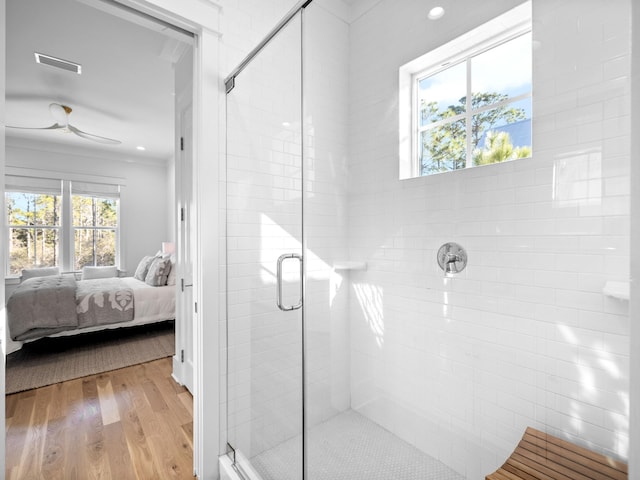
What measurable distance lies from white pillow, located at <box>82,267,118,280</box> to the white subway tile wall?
503cm

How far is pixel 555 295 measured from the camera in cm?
104

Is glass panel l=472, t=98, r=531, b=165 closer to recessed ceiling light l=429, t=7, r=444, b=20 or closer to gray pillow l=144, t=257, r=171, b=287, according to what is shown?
recessed ceiling light l=429, t=7, r=444, b=20

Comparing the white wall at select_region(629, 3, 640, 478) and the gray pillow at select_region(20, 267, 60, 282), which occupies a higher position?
the white wall at select_region(629, 3, 640, 478)

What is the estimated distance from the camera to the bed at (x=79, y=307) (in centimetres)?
318

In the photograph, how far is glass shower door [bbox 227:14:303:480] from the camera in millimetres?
1444

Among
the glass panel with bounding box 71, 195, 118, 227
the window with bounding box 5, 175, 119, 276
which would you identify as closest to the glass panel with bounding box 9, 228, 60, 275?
the window with bounding box 5, 175, 119, 276

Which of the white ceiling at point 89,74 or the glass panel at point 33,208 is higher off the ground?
the white ceiling at point 89,74

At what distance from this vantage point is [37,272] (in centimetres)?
487

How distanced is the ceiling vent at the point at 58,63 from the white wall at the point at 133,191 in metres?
3.05

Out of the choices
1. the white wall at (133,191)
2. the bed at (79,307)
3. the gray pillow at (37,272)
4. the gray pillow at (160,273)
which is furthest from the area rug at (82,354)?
the white wall at (133,191)

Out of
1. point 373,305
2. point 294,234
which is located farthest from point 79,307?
point 373,305

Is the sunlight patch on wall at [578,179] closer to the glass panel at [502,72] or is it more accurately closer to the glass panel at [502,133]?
the glass panel at [502,133]

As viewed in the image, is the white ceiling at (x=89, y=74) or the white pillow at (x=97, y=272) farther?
the white pillow at (x=97, y=272)

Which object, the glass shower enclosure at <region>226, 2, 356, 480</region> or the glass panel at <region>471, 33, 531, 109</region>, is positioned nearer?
the glass panel at <region>471, 33, 531, 109</region>
